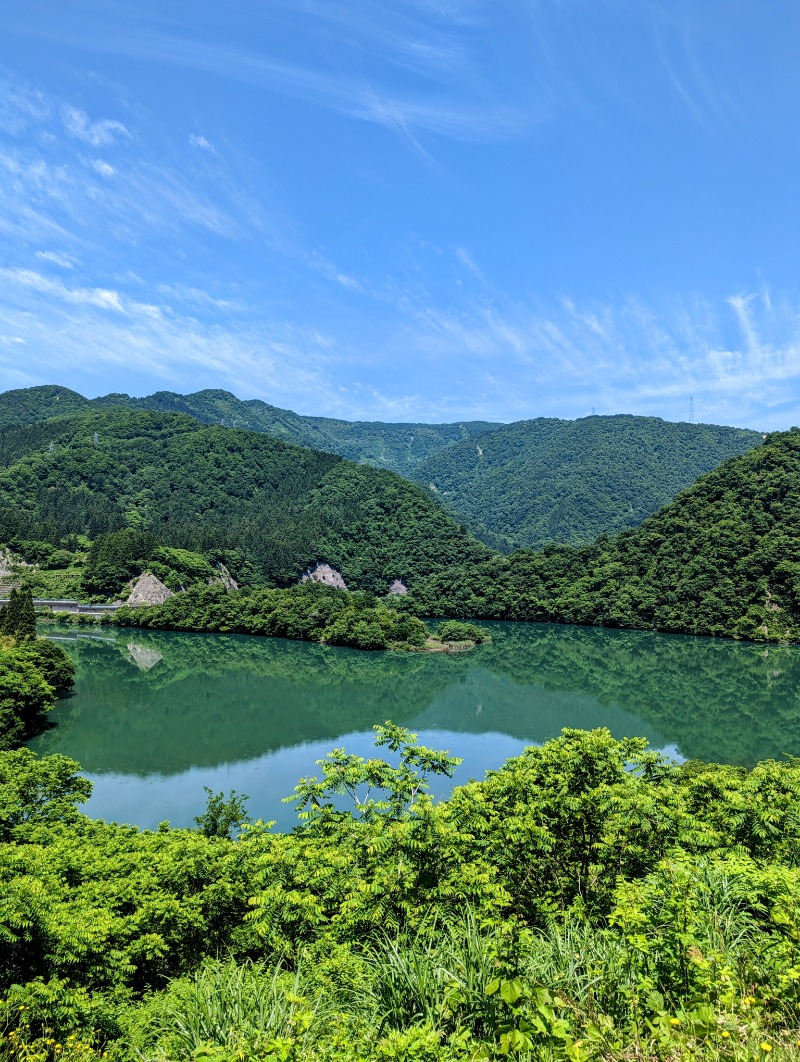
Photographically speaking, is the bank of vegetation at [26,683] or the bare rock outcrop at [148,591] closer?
the bank of vegetation at [26,683]

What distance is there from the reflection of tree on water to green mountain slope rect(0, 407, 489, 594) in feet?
107

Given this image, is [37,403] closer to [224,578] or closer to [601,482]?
[224,578]

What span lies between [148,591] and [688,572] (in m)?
60.2

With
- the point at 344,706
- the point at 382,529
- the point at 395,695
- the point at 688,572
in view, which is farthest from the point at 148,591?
the point at 688,572

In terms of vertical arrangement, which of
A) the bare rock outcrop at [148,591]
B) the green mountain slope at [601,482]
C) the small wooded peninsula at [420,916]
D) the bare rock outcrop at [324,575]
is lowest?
the bare rock outcrop at [148,591]

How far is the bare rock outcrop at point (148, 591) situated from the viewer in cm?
6931

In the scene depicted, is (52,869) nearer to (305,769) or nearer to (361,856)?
(361,856)

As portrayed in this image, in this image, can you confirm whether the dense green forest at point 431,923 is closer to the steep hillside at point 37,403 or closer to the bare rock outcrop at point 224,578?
the bare rock outcrop at point 224,578

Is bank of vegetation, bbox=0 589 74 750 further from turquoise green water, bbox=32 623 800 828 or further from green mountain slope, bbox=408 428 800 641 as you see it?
green mountain slope, bbox=408 428 800 641

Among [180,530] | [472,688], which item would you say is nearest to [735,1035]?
[472,688]

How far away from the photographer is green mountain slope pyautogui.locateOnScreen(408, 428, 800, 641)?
6500 centimetres

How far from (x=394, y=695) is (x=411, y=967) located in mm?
34062

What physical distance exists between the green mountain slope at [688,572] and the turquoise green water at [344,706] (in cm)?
919

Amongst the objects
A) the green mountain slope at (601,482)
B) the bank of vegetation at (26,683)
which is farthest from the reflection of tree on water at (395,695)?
the green mountain slope at (601,482)
